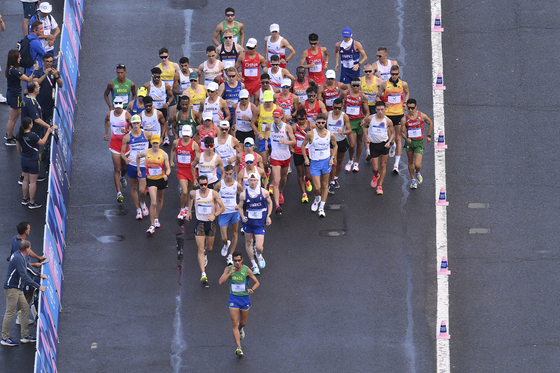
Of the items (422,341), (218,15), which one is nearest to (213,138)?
(422,341)

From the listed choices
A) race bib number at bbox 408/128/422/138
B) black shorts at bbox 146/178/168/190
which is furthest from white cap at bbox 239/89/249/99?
race bib number at bbox 408/128/422/138

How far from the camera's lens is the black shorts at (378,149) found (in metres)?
21.0

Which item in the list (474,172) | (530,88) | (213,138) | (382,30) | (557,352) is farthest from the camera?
(382,30)

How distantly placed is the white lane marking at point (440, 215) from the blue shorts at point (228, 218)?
3967 millimetres

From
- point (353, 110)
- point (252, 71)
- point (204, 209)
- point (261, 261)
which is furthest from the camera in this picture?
point (252, 71)

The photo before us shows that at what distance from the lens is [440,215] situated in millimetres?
20578

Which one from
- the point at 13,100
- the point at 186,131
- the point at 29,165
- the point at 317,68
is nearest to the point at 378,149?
the point at 317,68

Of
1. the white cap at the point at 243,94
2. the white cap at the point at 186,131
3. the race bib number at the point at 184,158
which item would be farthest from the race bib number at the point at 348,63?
the race bib number at the point at 184,158

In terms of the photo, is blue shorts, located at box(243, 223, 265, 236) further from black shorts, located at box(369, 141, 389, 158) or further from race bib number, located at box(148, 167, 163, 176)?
black shorts, located at box(369, 141, 389, 158)

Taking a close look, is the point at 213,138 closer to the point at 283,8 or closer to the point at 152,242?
the point at 152,242

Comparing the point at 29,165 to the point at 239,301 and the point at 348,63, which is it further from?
the point at 348,63

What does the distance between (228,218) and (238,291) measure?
2.47 meters

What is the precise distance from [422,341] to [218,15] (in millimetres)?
11617

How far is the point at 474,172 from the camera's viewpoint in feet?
70.8
